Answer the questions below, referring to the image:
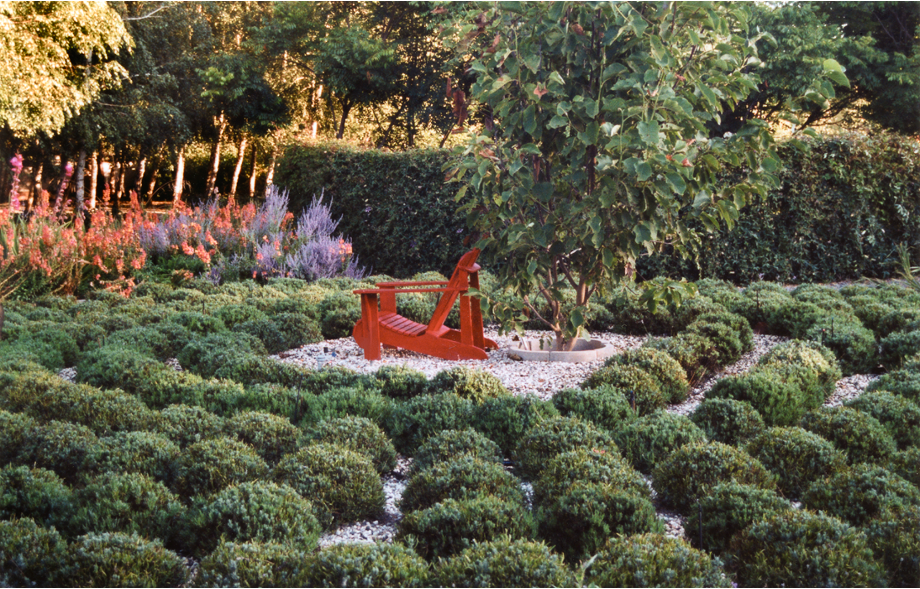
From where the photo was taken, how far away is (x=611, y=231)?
3.86 metres

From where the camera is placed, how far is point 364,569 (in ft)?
5.77

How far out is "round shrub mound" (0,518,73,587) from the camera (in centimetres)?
188

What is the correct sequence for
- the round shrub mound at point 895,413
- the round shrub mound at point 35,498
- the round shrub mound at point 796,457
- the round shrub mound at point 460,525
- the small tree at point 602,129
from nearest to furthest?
the round shrub mound at point 460,525 < the round shrub mound at point 35,498 < the round shrub mound at point 796,457 < the round shrub mound at point 895,413 < the small tree at point 602,129

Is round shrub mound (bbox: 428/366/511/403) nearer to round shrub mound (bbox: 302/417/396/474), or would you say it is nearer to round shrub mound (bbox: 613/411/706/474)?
round shrub mound (bbox: 302/417/396/474)

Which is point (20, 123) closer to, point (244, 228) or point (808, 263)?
point (244, 228)

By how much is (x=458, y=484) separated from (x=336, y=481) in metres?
0.43

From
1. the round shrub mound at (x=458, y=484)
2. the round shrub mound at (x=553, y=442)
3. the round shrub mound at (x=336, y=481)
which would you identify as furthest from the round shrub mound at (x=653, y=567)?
the round shrub mound at (x=336, y=481)

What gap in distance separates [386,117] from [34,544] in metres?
19.5

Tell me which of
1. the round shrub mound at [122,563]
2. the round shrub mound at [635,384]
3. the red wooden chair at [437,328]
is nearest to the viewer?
the round shrub mound at [122,563]

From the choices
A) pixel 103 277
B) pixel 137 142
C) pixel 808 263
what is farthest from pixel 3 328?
pixel 137 142

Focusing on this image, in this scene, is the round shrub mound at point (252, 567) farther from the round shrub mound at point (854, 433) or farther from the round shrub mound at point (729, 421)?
the round shrub mound at point (854, 433)

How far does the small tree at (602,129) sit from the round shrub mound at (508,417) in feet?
3.10

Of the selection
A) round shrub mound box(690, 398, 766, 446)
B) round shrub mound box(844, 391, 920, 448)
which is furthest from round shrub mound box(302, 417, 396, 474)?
round shrub mound box(844, 391, 920, 448)

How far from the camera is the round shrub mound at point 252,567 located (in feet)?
5.85
